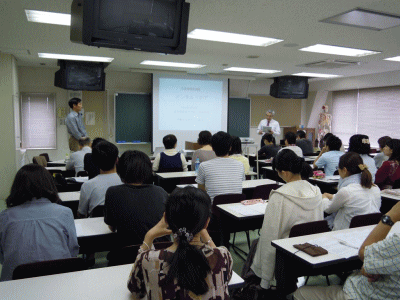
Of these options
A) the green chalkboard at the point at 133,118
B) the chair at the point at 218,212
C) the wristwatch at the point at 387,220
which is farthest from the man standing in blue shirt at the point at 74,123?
the wristwatch at the point at 387,220

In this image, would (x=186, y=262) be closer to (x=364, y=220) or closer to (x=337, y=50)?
(x=364, y=220)

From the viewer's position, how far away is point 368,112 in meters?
9.62

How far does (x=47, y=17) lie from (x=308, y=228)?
3838mm

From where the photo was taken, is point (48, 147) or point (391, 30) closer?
point (391, 30)

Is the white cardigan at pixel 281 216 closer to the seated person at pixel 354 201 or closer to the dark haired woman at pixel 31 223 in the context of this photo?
the seated person at pixel 354 201

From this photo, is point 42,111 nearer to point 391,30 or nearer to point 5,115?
point 5,115

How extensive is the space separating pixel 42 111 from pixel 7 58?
2.24 metres

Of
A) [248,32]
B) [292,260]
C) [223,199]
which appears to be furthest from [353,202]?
[248,32]

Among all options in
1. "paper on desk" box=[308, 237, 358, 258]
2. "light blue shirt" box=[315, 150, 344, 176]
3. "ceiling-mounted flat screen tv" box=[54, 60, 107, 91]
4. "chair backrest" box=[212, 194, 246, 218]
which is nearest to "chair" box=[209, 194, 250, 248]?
"chair backrest" box=[212, 194, 246, 218]

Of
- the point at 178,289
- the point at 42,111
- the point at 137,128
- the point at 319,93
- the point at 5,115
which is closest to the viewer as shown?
the point at 178,289

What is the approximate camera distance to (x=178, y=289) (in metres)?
1.26

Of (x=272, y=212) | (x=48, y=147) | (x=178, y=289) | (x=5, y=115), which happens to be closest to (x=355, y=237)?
(x=272, y=212)

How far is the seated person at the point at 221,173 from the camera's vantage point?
351 centimetres

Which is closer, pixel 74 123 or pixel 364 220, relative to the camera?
pixel 364 220
